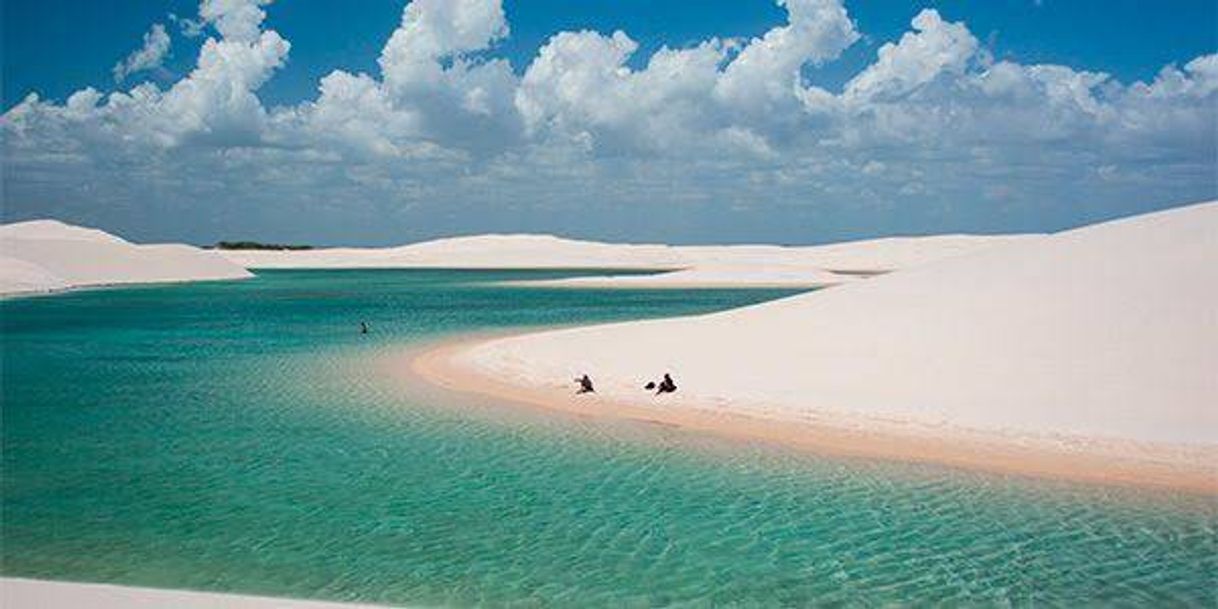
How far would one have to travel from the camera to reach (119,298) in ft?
201

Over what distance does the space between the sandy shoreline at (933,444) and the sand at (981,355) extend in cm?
7

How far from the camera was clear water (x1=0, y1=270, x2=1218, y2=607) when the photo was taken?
32.8 ft

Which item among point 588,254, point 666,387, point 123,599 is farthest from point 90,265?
point 588,254

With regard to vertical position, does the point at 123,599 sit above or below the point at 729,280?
below

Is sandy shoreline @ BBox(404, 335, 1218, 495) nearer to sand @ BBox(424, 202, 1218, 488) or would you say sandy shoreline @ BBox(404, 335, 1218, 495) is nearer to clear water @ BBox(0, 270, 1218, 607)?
sand @ BBox(424, 202, 1218, 488)

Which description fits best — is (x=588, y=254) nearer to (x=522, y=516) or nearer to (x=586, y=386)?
(x=586, y=386)

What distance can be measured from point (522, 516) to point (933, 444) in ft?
23.8

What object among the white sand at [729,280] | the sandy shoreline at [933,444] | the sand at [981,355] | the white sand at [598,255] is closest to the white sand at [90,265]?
the white sand at [729,280]

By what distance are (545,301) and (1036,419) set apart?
4175cm

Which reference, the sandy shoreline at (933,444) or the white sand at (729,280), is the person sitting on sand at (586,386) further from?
the white sand at (729,280)

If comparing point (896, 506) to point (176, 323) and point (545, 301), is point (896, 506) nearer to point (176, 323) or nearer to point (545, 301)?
point (176, 323)

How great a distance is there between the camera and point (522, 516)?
12453 mm

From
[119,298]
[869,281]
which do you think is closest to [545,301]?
[119,298]

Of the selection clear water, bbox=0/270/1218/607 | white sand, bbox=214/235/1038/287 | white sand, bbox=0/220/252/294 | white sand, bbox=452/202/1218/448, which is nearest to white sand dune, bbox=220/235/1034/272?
white sand, bbox=214/235/1038/287
